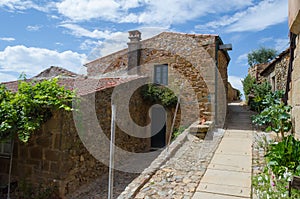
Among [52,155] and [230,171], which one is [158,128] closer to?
[52,155]

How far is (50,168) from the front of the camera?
5.38 meters

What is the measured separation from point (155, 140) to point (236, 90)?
12524 millimetres

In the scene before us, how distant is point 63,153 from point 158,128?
18.4ft

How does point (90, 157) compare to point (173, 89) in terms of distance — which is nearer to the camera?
point (90, 157)

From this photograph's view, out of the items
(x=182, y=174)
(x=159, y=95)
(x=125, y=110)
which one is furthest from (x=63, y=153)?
(x=159, y=95)

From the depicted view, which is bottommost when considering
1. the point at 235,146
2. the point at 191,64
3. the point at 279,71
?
the point at 235,146

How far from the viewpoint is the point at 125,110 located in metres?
8.57

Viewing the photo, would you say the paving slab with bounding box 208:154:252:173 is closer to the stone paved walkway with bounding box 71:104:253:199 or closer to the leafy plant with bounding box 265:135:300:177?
the stone paved walkway with bounding box 71:104:253:199

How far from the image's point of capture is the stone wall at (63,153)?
17.5 ft

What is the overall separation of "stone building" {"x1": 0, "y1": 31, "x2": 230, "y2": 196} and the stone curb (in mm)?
1548

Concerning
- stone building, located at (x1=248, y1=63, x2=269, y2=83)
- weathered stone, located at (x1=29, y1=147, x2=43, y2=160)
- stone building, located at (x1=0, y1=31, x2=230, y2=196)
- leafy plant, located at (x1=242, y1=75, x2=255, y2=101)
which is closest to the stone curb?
stone building, located at (x1=0, y1=31, x2=230, y2=196)

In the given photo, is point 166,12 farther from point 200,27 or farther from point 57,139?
point 57,139

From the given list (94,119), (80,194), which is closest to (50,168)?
(80,194)

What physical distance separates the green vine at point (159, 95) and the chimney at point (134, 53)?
1.12 meters
